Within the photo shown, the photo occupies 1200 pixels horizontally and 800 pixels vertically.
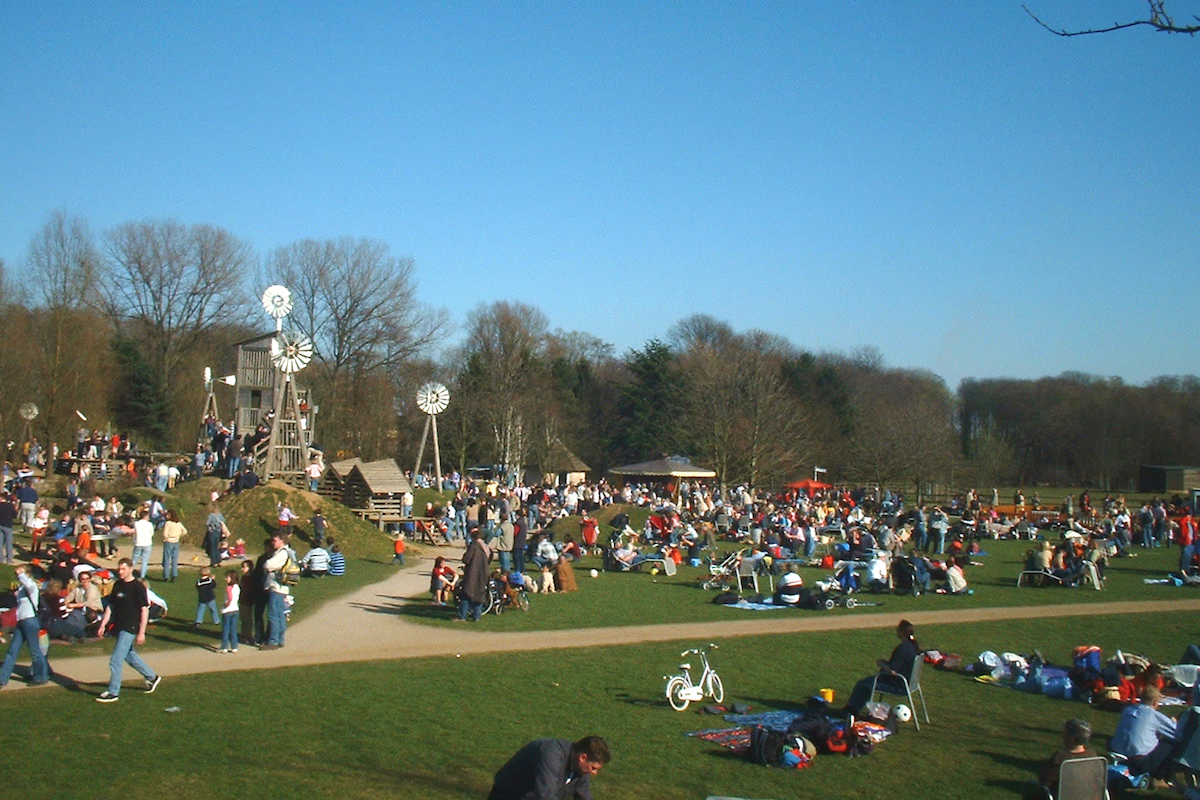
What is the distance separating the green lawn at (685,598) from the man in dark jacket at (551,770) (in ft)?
33.0

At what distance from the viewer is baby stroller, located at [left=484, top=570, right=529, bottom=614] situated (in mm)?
17297

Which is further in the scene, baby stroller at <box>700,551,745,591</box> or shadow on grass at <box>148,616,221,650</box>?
baby stroller at <box>700,551,745,591</box>

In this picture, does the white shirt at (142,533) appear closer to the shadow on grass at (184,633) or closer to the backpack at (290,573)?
the backpack at (290,573)

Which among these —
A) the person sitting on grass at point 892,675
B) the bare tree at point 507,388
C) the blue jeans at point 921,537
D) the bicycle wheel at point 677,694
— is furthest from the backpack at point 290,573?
the bare tree at point 507,388

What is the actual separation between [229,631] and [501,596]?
529cm

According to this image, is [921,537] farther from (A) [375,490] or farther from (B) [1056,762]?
(B) [1056,762]

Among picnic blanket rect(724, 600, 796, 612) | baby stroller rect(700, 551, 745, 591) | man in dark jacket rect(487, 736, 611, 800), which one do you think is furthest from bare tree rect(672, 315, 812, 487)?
man in dark jacket rect(487, 736, 611, 800)

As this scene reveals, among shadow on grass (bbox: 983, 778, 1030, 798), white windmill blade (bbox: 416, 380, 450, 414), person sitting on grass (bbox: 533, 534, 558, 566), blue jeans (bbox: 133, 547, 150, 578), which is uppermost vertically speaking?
white windmill blade (bbox: 416, 380, 450, 414)

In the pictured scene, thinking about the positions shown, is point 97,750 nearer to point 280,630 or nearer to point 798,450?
point 280,630

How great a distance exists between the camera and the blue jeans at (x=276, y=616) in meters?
13.7

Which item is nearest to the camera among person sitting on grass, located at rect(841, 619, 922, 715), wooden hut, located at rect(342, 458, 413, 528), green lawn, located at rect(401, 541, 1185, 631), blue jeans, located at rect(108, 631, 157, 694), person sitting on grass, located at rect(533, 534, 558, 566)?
person sitting on grass, located at rect(841, 619, 922, 715)

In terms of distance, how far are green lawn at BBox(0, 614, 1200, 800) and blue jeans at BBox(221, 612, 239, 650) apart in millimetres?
1554

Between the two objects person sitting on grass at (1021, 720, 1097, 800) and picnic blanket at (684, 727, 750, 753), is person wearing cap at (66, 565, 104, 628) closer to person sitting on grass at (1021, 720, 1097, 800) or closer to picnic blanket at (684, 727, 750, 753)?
picnic blanket at (684, 727, 750, 753)

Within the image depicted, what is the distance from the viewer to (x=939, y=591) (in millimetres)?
21266
